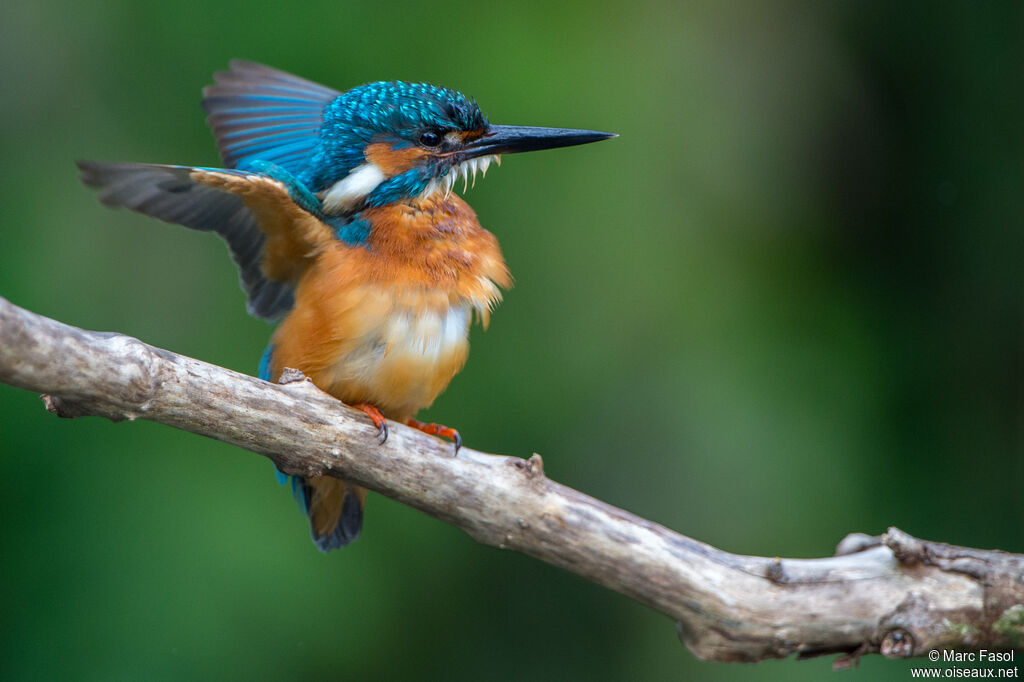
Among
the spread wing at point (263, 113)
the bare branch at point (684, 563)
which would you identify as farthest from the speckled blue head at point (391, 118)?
the bare branch at point (684, 563)

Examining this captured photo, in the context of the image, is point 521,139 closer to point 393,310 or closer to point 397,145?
point 397,145

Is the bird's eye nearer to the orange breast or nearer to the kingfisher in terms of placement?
the kingfisher

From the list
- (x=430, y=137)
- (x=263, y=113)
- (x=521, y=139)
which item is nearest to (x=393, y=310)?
(x=430, y=137)

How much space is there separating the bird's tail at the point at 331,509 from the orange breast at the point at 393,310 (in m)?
0.29

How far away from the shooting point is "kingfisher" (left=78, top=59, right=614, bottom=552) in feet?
7.84

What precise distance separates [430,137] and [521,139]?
0.23 meters

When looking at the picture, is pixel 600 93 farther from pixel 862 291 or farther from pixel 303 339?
pixel 303 339

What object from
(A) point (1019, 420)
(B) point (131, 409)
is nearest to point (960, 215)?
(A) point (1019, 420)

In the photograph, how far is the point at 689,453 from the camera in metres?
3.16

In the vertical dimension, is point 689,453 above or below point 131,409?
above

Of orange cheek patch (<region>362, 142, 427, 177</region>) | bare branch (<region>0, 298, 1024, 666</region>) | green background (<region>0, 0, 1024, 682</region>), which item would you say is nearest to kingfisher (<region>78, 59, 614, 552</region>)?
orange cheek patch (<region>362, 142, 427, 177</region>)

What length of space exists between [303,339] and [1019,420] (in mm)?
2218

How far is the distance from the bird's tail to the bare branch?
21.4 inches

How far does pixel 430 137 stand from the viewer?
2.61 meters
